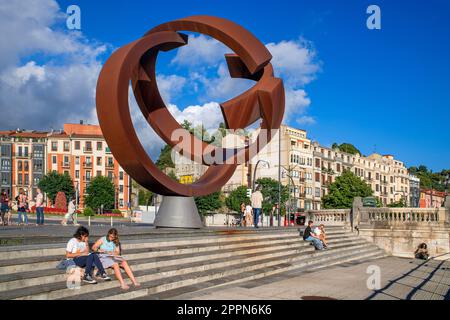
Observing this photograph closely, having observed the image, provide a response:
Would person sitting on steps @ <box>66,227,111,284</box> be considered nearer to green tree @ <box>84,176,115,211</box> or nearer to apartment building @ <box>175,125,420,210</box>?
apartment building @ <box>175,125,420,210</box>

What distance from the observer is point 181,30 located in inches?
655

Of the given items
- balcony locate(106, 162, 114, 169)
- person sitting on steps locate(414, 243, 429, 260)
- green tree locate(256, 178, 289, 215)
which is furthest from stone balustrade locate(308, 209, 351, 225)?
balcony locate(106, 162, 114, 169)

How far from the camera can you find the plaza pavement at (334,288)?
10109 mm

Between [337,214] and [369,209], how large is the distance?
2.46m

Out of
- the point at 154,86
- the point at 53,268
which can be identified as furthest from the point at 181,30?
the point at 53,268

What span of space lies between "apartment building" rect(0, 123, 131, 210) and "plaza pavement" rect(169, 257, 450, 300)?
7054cm

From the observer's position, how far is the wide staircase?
8102 millimetres

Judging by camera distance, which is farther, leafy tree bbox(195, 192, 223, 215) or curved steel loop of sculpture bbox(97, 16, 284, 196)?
leafy tree bbox(195, 192, 223, 215)

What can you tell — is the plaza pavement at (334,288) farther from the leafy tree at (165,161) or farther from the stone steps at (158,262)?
the leafy tree at (165,161)

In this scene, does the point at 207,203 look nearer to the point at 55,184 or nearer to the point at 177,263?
the point at 55,184

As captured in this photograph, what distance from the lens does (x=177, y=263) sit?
11.8 metres

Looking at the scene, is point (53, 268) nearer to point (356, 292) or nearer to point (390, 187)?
point (356, 292)

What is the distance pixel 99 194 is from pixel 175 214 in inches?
2382
